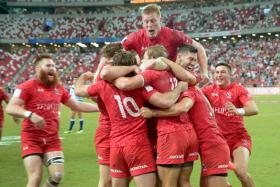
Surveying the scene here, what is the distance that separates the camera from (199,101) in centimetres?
695

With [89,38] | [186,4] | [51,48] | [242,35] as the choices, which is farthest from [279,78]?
[51,48]

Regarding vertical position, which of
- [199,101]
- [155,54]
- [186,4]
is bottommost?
[199,101]

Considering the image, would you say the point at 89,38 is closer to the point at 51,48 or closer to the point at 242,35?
the point at 51,48

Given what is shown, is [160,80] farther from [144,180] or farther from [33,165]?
[33,165]

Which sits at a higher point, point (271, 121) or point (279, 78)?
point (279, 78)

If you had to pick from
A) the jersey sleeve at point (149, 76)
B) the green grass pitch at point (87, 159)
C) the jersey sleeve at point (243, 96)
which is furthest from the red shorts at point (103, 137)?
the green grass pitch at point (87, 159)

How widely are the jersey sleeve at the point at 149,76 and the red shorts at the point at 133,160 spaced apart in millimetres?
803

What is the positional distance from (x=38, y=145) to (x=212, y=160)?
9.52ft

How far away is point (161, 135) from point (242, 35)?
63.5m

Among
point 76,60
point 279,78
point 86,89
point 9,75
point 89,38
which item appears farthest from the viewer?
point 89,38

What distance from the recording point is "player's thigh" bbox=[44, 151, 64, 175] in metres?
7.97

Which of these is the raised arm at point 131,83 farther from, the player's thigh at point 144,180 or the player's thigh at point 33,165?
the player's thigh at point 33,165

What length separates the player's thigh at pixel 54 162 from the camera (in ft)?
26.1

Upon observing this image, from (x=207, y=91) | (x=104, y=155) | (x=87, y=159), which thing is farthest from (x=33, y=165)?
(x=87, y=159)
